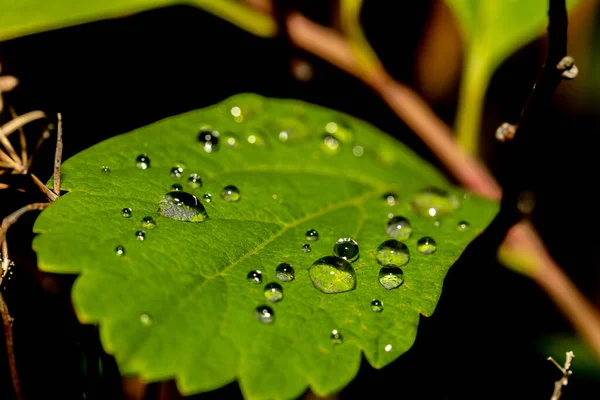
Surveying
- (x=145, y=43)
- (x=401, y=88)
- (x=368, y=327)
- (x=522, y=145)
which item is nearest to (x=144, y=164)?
(x=368, y=327)

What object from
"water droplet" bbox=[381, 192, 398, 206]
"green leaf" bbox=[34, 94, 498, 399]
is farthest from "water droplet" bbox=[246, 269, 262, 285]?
"water droplet" bbox=[381, 192, 398, 206]

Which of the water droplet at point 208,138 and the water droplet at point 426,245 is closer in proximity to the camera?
the water droplet at point 426,245

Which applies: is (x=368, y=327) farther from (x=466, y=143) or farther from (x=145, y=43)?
(x=145, y=43)

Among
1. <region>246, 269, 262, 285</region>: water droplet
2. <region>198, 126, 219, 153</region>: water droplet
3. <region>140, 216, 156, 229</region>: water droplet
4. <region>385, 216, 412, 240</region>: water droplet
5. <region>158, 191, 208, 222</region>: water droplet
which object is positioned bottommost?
<region>140, 216, 156, 229</region>: water droplet

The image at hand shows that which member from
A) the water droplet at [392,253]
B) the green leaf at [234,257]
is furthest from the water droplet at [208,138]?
the water droplet at [392,253]

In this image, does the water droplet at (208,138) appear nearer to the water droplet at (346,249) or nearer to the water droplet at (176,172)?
the water droplet at (176,172)

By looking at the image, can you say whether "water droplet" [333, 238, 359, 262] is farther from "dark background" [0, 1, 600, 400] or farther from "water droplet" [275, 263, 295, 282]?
"dark background" [0, 1, 600, 400]

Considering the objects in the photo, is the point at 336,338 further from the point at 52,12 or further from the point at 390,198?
the point at 52,12
